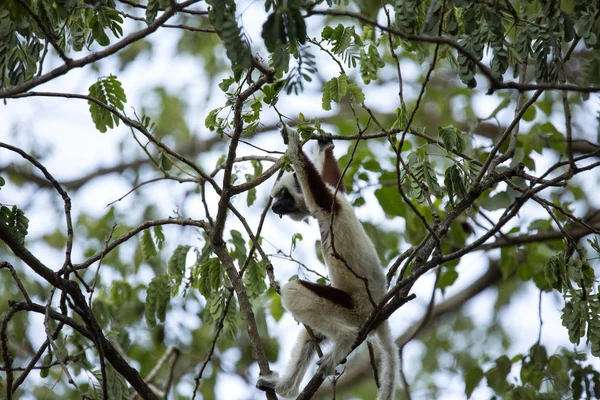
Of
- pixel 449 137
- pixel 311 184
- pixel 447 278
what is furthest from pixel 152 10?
pixel 447 278

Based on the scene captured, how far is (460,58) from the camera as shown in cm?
411

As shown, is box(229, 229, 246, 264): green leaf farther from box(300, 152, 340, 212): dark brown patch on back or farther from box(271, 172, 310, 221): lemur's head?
box(271, 172, 310, 221): lemur's head

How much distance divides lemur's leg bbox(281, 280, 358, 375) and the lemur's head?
1.15 m

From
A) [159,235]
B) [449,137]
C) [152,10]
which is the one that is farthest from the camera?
[159,235]

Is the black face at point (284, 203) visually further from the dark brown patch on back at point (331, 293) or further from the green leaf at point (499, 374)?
the green leaf at point (499, 374)

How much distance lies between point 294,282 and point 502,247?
8.96ft

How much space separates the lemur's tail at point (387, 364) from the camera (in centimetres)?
575

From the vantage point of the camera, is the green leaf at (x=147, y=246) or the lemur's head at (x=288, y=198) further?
the lemur's head at (x=288, y=198)

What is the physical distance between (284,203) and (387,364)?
6.70 feet

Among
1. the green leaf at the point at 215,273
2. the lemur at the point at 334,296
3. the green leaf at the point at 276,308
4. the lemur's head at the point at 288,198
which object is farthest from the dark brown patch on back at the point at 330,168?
the green leaf at the point at 215,273

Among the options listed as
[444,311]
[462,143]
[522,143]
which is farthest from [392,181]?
[444,311]

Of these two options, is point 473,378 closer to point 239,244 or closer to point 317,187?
point 317,187

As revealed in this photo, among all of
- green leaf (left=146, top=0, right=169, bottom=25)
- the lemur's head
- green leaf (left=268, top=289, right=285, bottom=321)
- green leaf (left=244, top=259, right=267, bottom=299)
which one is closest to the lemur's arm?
the lemur's head

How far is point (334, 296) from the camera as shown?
6094mm
